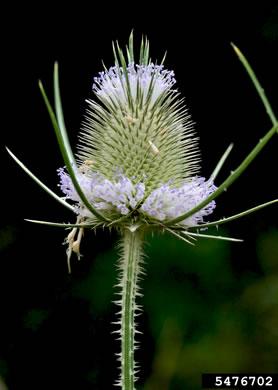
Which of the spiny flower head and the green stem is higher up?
the spiny flower head

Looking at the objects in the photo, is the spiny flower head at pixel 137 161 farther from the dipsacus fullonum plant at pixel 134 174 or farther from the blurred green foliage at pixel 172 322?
the blurred green foliage at pixel 172 322

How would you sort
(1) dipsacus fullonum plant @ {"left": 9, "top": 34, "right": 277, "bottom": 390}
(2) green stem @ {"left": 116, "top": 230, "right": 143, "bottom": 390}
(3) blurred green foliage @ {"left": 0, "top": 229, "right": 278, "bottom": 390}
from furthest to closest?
(3) blurred green foliage @ {"left": 0, "top": 229, "right": 278, "bottom": 390} < (1) dipsacus fullonum plant @ {"left": 9, "top": 34, "right": 277, "bottom": 390} < (2) green stem @ {"left": 116, "top": 230, "right": 143, "bottom": 390}

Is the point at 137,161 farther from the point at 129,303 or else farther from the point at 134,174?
the point at 129,303

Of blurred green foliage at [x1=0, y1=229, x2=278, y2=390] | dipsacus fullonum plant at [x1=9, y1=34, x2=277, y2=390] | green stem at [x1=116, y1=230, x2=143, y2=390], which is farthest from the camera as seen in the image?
blurred green foliage at [x1=0, y1=229, x2=278, y2=390]

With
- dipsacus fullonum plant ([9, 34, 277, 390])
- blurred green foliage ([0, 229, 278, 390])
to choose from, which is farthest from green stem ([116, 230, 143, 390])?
blurred green foliage ([0, 229, 278, 390])

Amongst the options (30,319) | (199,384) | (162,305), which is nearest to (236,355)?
(199,384)

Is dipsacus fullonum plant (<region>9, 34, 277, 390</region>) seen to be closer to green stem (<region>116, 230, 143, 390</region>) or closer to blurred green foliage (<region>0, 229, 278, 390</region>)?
green stem (<region>116, 230, 143, 390</region>)

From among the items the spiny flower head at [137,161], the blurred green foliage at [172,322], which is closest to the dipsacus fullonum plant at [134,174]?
the spiny flower head at [137,161]
